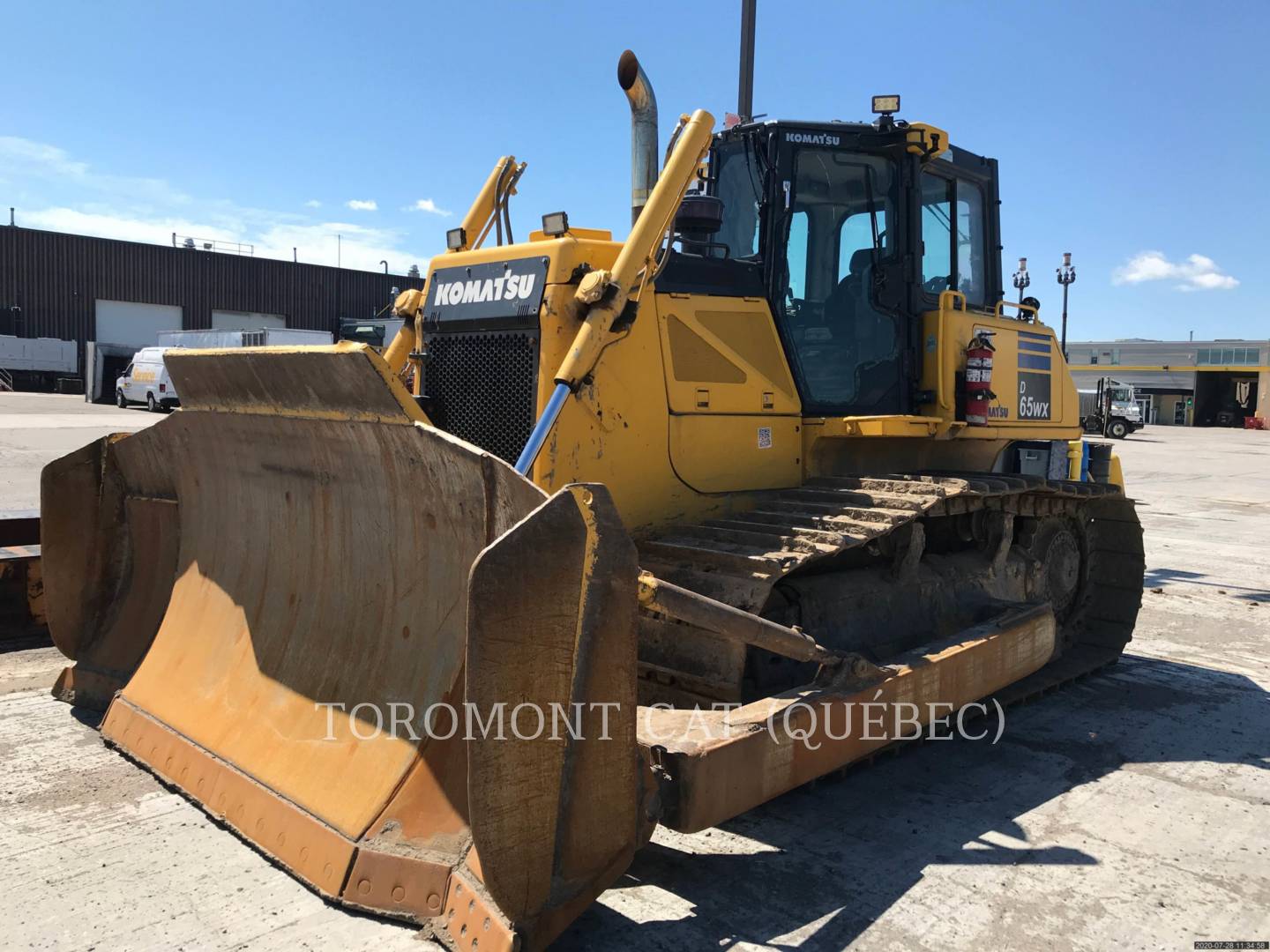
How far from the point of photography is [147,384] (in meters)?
30.7

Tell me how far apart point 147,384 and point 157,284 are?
15.1 metres

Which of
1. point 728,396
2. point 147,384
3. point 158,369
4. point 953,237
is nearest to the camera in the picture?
point 728,396

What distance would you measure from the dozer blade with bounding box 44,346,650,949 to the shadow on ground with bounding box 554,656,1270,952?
52 centimetres

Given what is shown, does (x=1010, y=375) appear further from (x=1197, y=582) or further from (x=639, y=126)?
(x=1197, y=582)

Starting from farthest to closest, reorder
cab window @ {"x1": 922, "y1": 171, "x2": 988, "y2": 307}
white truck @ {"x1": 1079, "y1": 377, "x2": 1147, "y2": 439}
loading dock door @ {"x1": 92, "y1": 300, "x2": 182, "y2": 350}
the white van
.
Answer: loading dock door @ {"x1": 92, "y1": 300, "x2": 182, "y2": 350}, white truck @ {"x1": 1079, "y1": 377, "x2": 1147, "y2": 439}, the white van, cab window @ {"x1": 922, "y1": 171, "x2": 988, "y2": 307}

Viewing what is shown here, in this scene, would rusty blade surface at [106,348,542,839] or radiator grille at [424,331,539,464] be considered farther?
radiator grille at [424,331,539,464]

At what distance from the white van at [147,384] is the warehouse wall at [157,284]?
39.4ft

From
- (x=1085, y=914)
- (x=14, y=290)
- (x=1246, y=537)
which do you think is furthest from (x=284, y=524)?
(x=14, y=290)

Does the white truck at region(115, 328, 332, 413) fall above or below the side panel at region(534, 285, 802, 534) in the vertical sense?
above

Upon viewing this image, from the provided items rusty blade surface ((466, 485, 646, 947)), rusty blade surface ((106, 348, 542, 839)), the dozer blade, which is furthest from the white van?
rusty blade surface ((466, 485, 646, 947))

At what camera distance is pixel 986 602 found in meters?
5.54

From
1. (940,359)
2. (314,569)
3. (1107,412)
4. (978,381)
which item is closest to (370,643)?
(314,569)

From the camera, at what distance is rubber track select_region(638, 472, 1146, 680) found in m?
4.04

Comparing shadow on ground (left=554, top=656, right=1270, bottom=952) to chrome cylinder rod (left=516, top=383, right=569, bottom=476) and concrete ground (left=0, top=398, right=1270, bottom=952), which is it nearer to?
concrete ground (left=0, top=398, right=1270, bottom=952)
